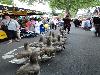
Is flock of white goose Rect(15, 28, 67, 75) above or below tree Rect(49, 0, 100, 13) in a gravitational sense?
above

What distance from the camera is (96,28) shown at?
98.0 ft

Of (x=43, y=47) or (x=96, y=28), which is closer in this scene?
(x=43, y=47)

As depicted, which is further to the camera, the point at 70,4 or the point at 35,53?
the point at 70,4

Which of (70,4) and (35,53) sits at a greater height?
(35,53)

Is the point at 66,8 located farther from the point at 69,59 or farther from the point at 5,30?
the point at 69,59

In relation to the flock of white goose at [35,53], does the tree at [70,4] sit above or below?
below

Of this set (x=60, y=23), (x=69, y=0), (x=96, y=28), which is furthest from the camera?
(x=69, y=0)

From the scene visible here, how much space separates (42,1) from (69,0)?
1213 inches

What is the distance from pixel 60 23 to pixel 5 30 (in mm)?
37879

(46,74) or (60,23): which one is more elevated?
(46,74)

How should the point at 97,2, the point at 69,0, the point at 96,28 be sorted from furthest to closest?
the point at 97,2, the point at 69,0, the point at 96,28

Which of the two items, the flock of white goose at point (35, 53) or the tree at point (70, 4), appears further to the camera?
the tree at point (70, 4)

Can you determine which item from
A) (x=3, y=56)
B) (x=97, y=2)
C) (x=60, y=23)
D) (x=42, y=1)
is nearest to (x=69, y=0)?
(x=97, y=2)

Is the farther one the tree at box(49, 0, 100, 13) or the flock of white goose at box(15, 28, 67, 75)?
the tree at box(49, 0, 100, 13)
